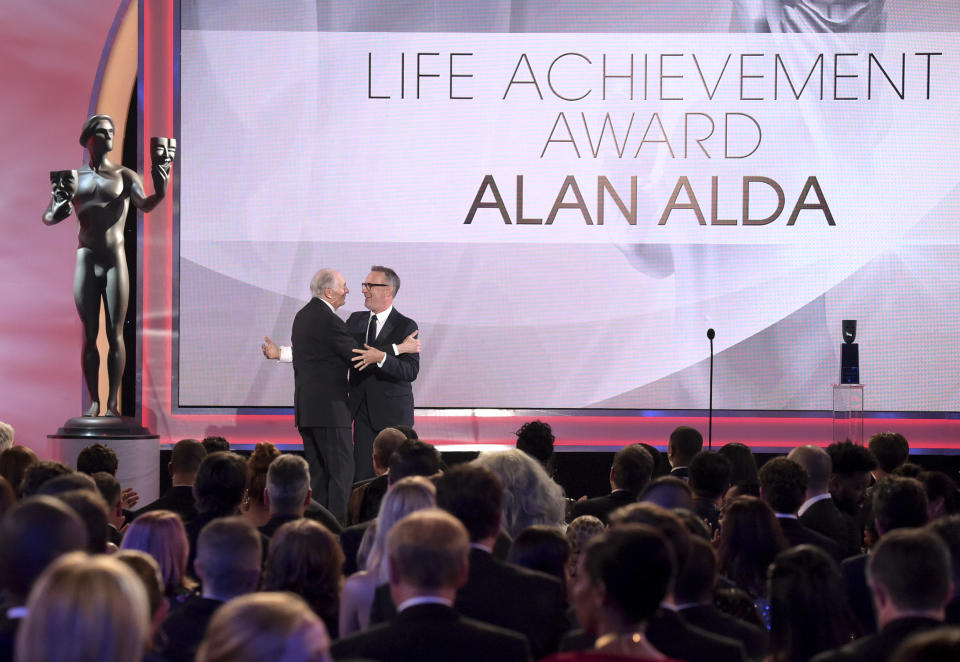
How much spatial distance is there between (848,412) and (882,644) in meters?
5.55

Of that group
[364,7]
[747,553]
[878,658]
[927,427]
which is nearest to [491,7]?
[364,7]

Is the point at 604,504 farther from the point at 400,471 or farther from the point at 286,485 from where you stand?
the point at 286,485

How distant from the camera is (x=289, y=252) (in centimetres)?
860

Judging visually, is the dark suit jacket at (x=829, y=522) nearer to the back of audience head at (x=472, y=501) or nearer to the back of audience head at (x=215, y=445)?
the back of audience head at (x=472, y=501)

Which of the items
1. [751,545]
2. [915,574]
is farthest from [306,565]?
[915,574]

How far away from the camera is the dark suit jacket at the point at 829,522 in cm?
448

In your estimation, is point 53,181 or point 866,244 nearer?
point 53,181

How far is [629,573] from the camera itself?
2.12 m

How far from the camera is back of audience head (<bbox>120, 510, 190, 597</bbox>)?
3.04m

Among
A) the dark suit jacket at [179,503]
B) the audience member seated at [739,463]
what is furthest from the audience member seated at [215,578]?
the audience member seated at [739,463]

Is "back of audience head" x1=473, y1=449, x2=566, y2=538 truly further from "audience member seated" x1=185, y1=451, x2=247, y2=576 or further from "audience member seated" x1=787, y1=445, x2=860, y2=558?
"audience member seated" x1=787, y1=445, x2=860, y2=558

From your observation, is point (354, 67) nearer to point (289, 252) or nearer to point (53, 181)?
point (289, 252)

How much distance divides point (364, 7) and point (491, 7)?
901 mm

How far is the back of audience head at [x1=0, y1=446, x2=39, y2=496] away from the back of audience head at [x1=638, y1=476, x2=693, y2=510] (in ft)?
8.13
